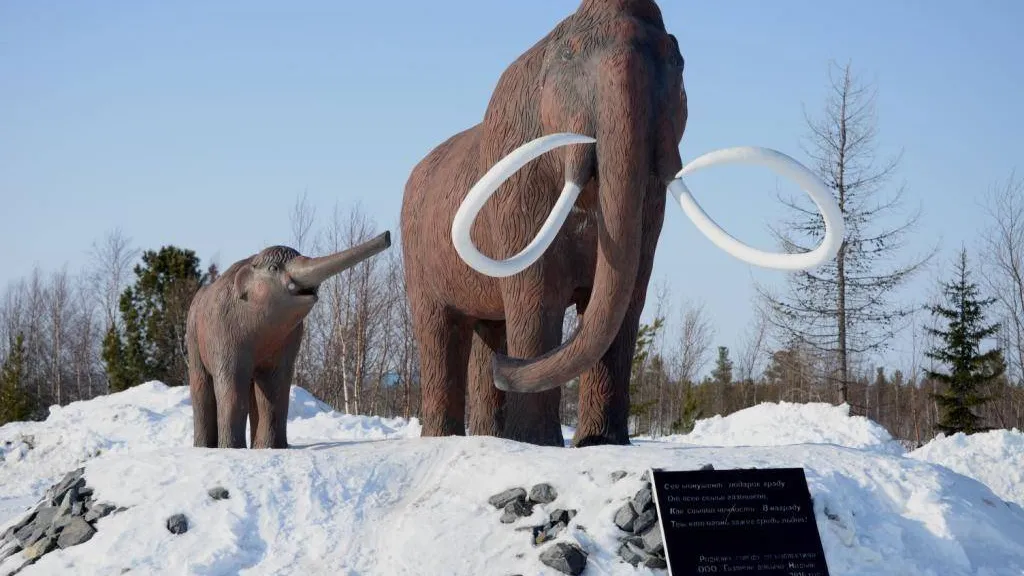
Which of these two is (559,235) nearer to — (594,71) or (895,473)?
(594,71)

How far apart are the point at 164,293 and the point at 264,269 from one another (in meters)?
21.2

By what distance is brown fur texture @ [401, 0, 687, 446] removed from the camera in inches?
226

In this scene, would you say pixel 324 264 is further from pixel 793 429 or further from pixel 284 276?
pixel 793 429

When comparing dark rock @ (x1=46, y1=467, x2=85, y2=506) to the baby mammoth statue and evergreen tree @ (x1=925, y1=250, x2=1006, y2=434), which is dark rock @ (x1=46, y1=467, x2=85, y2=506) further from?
evergreen tree @ (x1=925, y1=250, x2=1006, y2=434)

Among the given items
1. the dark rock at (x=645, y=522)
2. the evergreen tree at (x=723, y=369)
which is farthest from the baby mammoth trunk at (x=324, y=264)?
the evergreen tree at (x=723, y=369)

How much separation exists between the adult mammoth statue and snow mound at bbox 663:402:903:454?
17.1ft

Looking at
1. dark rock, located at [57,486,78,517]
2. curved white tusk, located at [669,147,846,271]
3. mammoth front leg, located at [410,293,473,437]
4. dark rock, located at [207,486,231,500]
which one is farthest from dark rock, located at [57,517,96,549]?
curved white tusk, located at [669,147,846,271]

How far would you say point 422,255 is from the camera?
24.7 feet

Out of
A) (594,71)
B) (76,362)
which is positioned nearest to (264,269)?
(594,71)

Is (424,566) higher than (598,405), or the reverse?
(598,405)

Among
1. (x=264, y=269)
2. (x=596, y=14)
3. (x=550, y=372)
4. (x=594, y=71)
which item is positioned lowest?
(x=550, y=372)

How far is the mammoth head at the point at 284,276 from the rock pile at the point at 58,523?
1729mm

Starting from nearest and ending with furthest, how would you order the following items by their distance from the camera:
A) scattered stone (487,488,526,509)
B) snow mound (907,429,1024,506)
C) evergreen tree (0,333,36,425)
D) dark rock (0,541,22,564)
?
scattered stone (487,488,526,509)
dark rock (0,541,22,564)
snow mound (907,429,1024,506)
evergreen tree (0,333,36,425)

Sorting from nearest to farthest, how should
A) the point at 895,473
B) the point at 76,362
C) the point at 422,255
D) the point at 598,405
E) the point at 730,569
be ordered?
the point at 730,569, the point at 895,473, the point at 598,405, the point at 422,255, the point at 76,362
